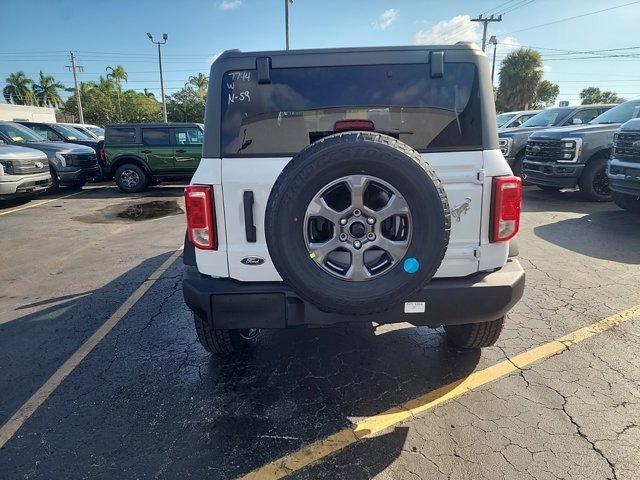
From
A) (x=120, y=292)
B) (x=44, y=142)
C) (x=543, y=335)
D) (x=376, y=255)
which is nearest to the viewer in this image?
(x=376, y=255)

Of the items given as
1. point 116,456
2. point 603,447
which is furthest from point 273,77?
point 603,447

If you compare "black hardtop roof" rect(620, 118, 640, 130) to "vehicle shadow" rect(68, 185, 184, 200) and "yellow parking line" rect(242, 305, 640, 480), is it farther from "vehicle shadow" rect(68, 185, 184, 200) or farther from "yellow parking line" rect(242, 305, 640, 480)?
"vehicle shadow" rect(68, 185, 184, 200)

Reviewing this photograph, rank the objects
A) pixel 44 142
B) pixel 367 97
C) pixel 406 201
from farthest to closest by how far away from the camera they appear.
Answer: pixel 44 142
pixel 367 97
pixel 406 201

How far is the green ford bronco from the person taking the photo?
12.0 meters

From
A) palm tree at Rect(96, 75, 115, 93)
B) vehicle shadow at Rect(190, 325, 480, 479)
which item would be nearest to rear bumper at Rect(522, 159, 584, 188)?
vehicle shadow at Rect(190, 325, 480, 479)

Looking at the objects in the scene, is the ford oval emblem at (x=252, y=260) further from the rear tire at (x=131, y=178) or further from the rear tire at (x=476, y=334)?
the rear tire at (x=131, y=178)

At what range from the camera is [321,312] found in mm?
2354

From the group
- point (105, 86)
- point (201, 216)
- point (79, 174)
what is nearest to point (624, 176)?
point (201, 216)

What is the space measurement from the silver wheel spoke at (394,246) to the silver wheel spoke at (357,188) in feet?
0.72

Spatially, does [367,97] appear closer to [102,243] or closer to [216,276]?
[216,276]

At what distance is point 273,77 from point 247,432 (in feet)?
6.92

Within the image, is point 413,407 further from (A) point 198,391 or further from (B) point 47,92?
(B) point 47,92

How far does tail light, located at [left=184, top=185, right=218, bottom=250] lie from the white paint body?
0.03m

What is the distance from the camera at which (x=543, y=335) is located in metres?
3.45
